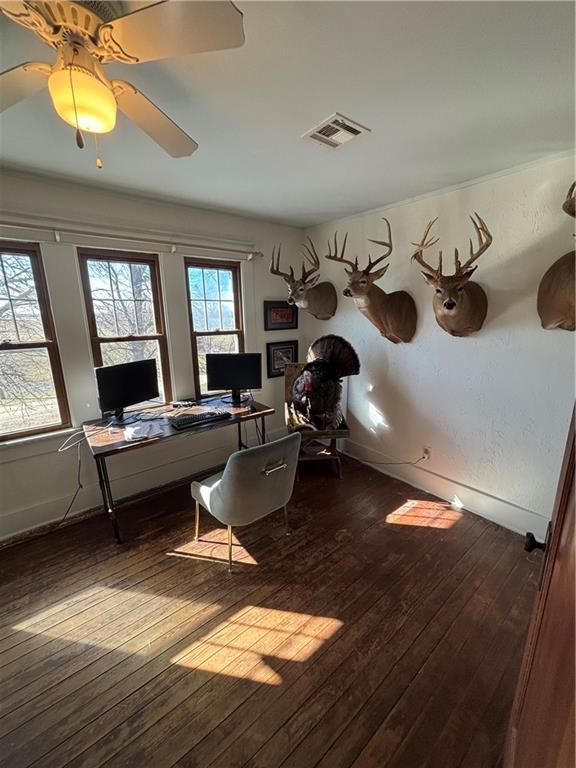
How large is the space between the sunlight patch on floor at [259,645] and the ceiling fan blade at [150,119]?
7.77ft

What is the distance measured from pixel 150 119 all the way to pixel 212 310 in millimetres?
2115

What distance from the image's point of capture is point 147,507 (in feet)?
8.97

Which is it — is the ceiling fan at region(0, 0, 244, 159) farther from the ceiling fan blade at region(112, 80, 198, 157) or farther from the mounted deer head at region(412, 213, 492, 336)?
the mounted deer head at region(412, 213, 492, 336)

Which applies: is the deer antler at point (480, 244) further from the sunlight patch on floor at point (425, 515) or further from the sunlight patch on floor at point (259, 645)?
the sunlight patch on floor at point (259, 645)

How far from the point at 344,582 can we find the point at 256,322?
8.51ft

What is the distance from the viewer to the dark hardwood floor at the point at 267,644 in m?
1.22

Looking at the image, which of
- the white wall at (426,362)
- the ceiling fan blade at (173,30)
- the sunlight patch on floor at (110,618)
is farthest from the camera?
the white wall at (426,362)

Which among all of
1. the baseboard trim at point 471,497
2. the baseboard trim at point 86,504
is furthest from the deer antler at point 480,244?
the baseboard trim at point 86,504

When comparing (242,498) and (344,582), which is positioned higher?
(242,498)

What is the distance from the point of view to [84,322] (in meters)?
2.47

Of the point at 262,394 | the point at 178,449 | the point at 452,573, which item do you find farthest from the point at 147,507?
the point at 452,573

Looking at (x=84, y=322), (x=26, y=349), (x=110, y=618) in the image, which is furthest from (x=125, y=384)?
(x=110, y=618)

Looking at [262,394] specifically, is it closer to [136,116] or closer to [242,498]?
[242,498]

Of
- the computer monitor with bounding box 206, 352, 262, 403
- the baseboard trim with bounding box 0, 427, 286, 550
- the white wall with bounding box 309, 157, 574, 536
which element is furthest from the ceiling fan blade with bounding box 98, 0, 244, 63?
the baseboard trim with bounding box 0, 427, 286, 550
